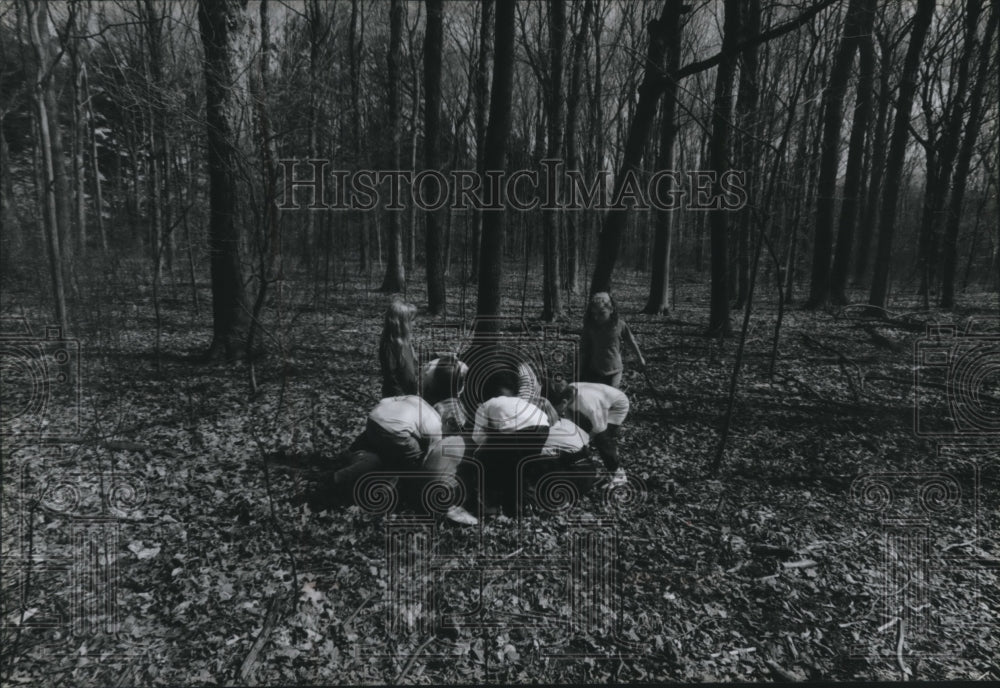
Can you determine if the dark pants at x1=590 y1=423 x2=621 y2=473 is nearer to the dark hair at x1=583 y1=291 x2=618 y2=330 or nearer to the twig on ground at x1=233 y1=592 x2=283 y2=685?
the dark hair at x1=583 y1=291 x2=618 y2=330

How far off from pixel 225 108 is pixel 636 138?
5213mm

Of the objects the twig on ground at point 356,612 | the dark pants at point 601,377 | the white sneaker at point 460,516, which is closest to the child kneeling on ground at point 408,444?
the white sneaker at point 460,516

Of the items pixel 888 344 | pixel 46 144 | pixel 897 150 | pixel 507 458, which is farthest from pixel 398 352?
pixel 897 150

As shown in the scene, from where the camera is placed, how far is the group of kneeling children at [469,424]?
12.7 feet

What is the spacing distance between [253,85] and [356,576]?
18.9 feet

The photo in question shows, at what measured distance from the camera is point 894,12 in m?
15.9

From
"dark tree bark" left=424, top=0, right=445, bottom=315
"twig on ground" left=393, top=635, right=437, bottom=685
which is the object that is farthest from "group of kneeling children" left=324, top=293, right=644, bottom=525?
"dark tree bark" left=424, top=0, right=445, bottom=315

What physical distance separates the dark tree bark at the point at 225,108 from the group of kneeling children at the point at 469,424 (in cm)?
350

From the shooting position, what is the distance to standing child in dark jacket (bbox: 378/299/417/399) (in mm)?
4031

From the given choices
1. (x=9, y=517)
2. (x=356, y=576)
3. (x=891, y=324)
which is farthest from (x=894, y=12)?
(x=9, y=517)

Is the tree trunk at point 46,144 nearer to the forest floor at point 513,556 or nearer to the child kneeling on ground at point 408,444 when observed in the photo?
the forest floor at point 513,556

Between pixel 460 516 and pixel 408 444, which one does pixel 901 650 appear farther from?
pixel 408 444

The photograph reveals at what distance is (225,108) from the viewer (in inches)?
254

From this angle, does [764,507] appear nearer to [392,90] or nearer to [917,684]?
Answer: [917,684]
